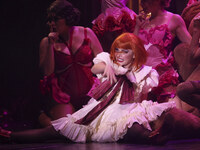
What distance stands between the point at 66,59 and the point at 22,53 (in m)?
1.07

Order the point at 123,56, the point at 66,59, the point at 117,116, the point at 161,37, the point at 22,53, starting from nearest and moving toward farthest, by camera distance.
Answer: the point at 117,116
the point at 123,56
the point at 161,37
the point at 66,59
the point at 22,53

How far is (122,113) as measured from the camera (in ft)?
8.02

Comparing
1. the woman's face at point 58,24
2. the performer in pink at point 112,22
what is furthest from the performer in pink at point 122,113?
the woman's face at point 58,24

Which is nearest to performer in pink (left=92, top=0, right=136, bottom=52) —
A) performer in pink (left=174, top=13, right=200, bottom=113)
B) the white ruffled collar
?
performer in pink (left=174, top=13, right=200, bottom=113)

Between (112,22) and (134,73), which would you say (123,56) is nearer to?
(134,73)

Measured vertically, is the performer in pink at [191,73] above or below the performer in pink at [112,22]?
below

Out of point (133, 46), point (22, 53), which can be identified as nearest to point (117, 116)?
point (133, 46)

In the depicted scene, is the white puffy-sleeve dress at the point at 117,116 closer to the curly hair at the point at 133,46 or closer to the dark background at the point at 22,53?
the curly hair at the point at 133,46

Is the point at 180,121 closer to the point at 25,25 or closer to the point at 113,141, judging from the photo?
the point at 113,141

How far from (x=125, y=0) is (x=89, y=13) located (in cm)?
70

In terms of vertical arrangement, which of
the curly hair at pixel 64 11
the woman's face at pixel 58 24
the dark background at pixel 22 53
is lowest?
the dark background at pixel 22 53

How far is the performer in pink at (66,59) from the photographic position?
10.7 ft

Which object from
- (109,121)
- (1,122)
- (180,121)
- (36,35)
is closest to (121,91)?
(109,121)

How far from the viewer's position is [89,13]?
3918 mm
